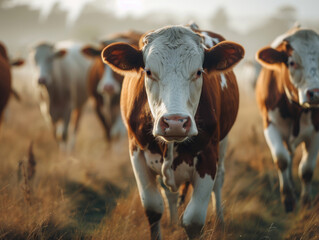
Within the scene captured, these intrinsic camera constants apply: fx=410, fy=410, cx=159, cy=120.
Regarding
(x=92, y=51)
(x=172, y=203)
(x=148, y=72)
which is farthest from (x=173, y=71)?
(x=92, y=51)

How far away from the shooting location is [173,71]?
2764 millimetres

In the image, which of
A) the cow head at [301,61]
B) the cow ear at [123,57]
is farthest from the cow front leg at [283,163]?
the cow ear at [123,57]

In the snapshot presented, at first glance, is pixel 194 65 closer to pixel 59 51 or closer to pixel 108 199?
pixel 108 199

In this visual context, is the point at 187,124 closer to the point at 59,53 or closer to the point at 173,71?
the point at 173,71

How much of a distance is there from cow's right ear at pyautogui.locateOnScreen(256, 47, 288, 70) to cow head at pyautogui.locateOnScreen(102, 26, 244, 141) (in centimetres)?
160

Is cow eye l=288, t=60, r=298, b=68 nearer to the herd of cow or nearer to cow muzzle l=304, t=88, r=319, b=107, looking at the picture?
the herd of cow

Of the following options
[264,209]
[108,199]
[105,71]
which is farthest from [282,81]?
[105,71]

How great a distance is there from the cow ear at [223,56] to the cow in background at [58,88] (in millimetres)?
5070

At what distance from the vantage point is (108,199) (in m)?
5.11

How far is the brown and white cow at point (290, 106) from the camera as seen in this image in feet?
14.5

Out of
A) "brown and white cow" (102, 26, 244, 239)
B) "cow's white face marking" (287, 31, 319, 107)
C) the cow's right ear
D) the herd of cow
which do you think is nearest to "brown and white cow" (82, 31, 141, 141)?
the herd of cow

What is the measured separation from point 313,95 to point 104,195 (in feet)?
9.17

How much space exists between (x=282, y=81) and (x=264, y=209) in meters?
1.48

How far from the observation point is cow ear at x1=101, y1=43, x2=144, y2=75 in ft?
10.0
